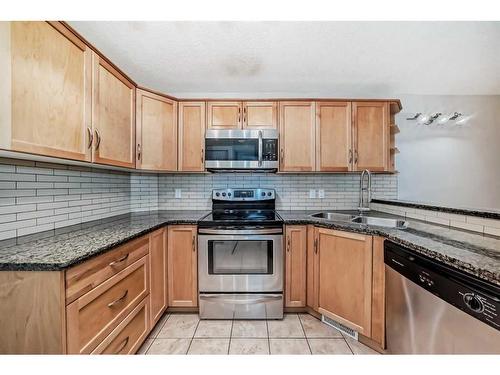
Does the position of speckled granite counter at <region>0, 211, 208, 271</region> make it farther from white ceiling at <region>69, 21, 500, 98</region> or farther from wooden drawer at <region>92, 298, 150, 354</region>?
white ceiling at <region>69, 21, 500, 98</region>

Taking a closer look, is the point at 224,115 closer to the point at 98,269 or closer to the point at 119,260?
the point at 119,260

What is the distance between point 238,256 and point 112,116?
1.53m

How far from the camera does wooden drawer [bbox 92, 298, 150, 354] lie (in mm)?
1179

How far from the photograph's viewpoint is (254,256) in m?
1.95

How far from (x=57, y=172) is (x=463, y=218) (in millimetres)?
2878

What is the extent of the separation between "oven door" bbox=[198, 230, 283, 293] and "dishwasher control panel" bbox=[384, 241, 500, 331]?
949mm

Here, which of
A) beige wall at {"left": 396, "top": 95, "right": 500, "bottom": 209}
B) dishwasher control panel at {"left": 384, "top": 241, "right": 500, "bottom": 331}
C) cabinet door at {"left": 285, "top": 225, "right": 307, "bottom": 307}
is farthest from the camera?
beige wall at {"left": 396, "top": 95, "right": 500, "bottom": 209}

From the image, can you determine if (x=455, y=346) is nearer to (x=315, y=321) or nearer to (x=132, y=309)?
(x=315, y=321)

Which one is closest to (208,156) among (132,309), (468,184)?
(132,309)

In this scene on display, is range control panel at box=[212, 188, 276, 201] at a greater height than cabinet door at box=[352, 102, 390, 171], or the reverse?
cabinet door at box=[352, 102, 390, 171]

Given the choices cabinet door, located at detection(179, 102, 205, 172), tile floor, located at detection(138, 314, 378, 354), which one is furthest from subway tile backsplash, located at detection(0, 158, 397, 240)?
tile floor, located at detection(138, 314, 378, 354)

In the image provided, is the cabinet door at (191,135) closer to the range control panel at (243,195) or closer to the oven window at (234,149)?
the oven window at (234,149)

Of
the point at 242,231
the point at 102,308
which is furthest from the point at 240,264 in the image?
the point at 102,308

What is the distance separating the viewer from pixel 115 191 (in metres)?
2.26
